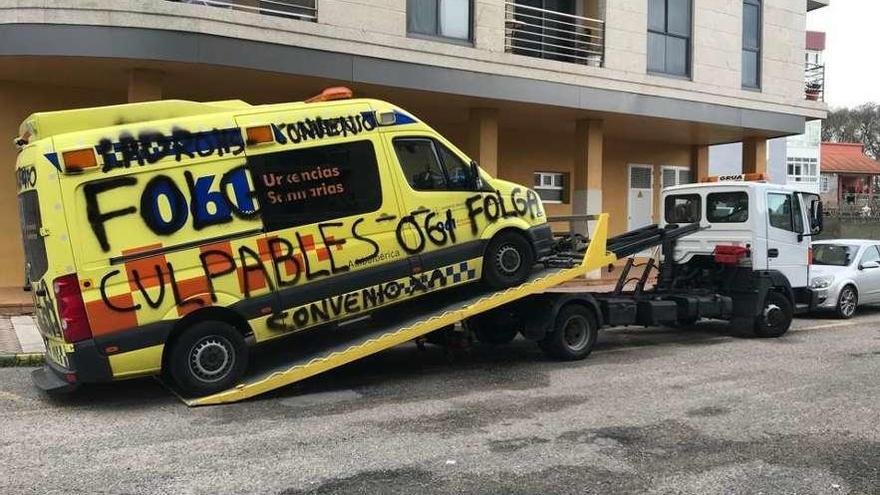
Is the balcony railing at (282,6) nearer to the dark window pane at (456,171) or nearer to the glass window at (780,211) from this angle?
the dark window pane at (456,171)

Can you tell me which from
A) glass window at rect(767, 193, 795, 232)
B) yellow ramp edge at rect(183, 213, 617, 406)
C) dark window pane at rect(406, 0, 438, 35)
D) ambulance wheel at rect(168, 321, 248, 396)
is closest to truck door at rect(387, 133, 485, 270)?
yellow ramp edge at rect(183, 213, 617, 406)

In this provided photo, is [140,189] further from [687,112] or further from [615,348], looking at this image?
[687,112]

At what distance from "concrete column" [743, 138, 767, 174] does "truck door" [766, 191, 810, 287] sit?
10090mm

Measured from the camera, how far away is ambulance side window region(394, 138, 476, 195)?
7930mm

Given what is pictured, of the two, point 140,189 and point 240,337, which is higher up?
point 140,189

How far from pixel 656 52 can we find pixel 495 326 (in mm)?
11058

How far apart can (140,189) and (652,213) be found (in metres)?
18.1

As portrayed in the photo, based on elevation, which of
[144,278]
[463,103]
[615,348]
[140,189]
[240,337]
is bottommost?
[615,348]

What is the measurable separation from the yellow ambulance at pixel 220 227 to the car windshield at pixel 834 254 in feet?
29.3

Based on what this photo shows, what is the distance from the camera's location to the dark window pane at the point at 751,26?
19.5m

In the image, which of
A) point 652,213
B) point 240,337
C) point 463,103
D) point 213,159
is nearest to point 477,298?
point 240,337

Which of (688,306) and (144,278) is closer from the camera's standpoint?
(144,278)

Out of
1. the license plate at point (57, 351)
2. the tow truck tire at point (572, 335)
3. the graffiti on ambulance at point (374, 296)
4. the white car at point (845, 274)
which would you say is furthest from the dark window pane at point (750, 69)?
the license plate at point (57, 351)

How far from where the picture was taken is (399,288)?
7797 mm
